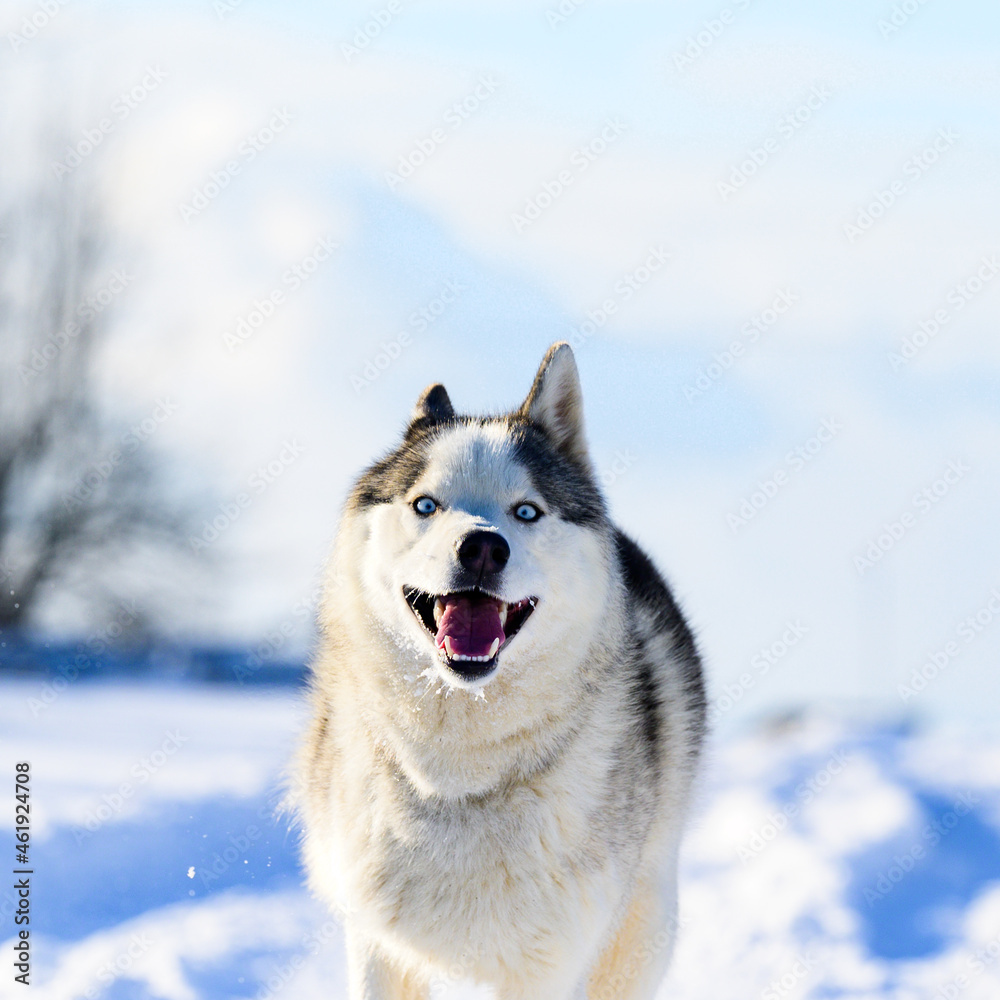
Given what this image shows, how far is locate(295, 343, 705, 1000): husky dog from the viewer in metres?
3.05

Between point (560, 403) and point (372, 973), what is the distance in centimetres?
179

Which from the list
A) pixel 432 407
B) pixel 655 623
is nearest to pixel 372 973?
pixel 655 623

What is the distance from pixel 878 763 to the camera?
6.52 meters

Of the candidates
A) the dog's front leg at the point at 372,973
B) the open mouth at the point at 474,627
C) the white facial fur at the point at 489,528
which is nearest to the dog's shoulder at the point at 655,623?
the white facial fur at the point at 489,528

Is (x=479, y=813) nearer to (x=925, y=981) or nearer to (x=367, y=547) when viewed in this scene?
(x=367, y=547)

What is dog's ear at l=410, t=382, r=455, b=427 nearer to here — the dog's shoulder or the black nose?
the dog's shoulder

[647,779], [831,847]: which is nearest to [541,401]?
[647,779]

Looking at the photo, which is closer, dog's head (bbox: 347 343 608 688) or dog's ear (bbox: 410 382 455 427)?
dog's head (bbox: 347 343 608 688)

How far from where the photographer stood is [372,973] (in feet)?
10.9

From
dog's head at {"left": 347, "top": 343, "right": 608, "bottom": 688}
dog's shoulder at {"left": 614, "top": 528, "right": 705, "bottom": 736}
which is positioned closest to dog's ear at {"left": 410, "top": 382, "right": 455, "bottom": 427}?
dog's head at {"left": 347, "top": 343, "right": 608, "bottom": 688}

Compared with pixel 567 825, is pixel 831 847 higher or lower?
lower

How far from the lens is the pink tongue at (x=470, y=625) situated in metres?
2.96

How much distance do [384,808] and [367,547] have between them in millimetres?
742

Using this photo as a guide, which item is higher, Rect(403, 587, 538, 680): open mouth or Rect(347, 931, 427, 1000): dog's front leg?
Rect(403, 587, 538, 680): open mouth
